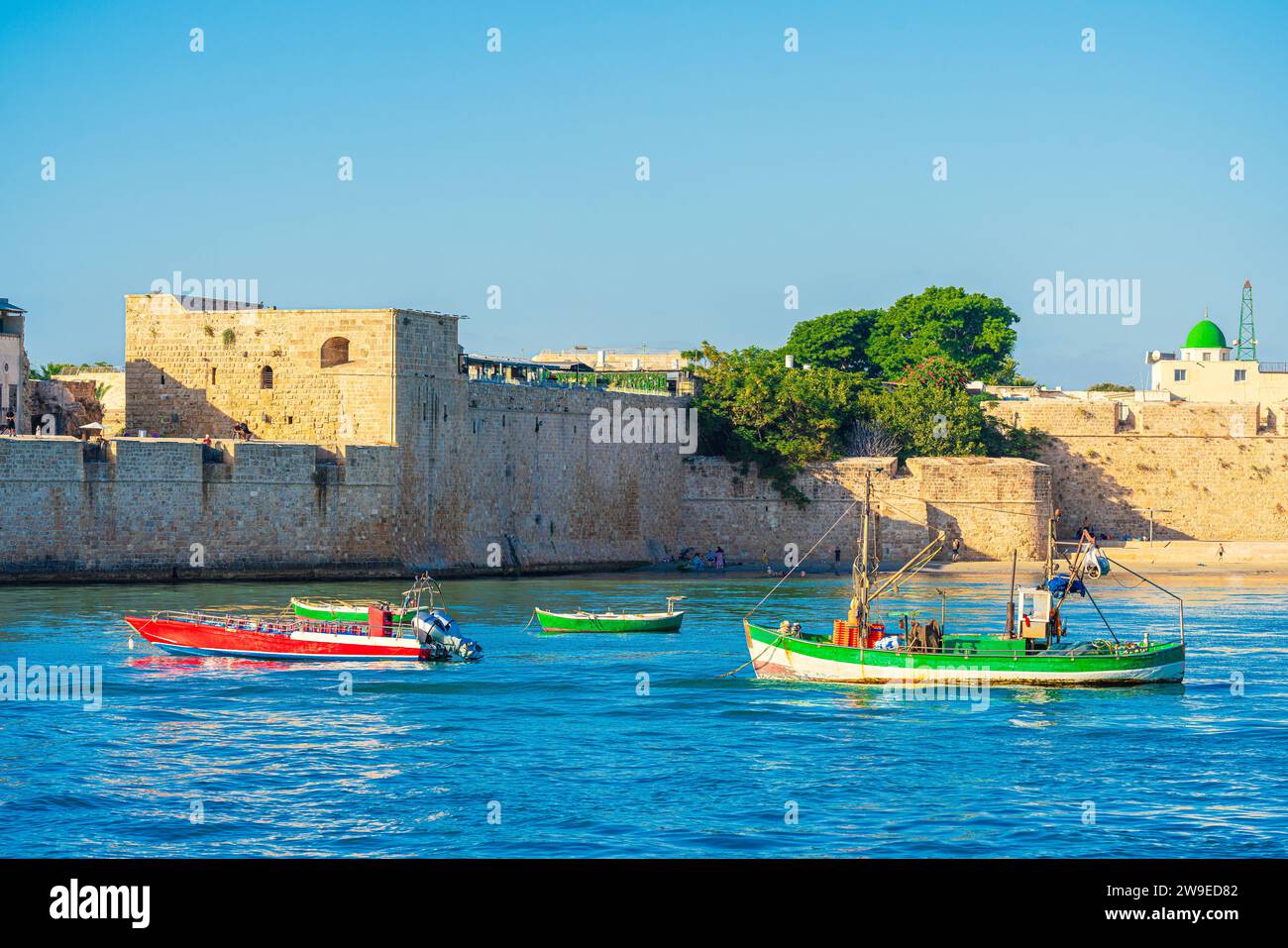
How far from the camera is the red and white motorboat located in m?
28.5

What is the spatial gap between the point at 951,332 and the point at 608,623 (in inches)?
1996

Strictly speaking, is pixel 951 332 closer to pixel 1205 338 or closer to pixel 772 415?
pixel 1205 338

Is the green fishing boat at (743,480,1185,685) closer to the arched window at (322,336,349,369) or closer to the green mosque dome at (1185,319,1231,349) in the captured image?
the arched window at (322,336,349,369)

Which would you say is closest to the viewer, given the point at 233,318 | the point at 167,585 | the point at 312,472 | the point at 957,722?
the point at 957,722

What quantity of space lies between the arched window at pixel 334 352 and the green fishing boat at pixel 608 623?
1317 cm

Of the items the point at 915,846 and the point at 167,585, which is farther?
the point at 167,585

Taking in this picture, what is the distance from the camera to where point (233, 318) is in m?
45.7

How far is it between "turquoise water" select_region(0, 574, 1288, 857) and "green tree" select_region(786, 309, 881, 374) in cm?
5201

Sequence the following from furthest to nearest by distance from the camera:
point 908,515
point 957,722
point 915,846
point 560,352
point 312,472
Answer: point 560,352
point 908,515
point 312,472
point 957,722
point 915,846

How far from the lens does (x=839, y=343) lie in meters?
84.6
